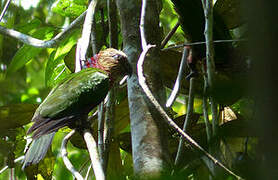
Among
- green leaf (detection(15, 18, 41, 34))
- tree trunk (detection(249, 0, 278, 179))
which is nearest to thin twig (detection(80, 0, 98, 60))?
green leaf (detection(15, 18, 41, 34))

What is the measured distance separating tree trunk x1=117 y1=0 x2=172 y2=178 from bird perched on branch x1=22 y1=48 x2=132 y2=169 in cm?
18

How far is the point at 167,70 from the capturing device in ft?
9.04

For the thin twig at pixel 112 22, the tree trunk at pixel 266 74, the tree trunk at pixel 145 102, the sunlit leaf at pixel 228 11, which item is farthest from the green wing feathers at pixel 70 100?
the tree trunk at pixel 266 74

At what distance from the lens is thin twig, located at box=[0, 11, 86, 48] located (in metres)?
2.79

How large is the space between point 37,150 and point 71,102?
1.26 ft

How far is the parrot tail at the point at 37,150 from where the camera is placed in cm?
234

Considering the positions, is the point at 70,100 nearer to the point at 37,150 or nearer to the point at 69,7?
the point at 37,150

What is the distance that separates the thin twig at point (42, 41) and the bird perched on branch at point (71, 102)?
273 millimetres

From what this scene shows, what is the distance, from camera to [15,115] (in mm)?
2633

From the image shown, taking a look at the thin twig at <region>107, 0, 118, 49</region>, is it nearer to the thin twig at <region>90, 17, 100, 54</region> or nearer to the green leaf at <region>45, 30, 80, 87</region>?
the thin twig at <region>90, 17, 100, 54</region>

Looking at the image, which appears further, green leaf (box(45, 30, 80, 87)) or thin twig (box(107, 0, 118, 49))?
green leaf (box(45, 30, 80, 87))

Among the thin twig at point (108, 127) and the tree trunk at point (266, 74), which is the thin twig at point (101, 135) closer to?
the thin twig at point (108, 127)

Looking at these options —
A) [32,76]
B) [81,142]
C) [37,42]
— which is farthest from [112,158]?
[32,76]

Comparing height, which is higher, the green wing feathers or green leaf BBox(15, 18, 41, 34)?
green leaf BBox(15, 18, 41, 34)
